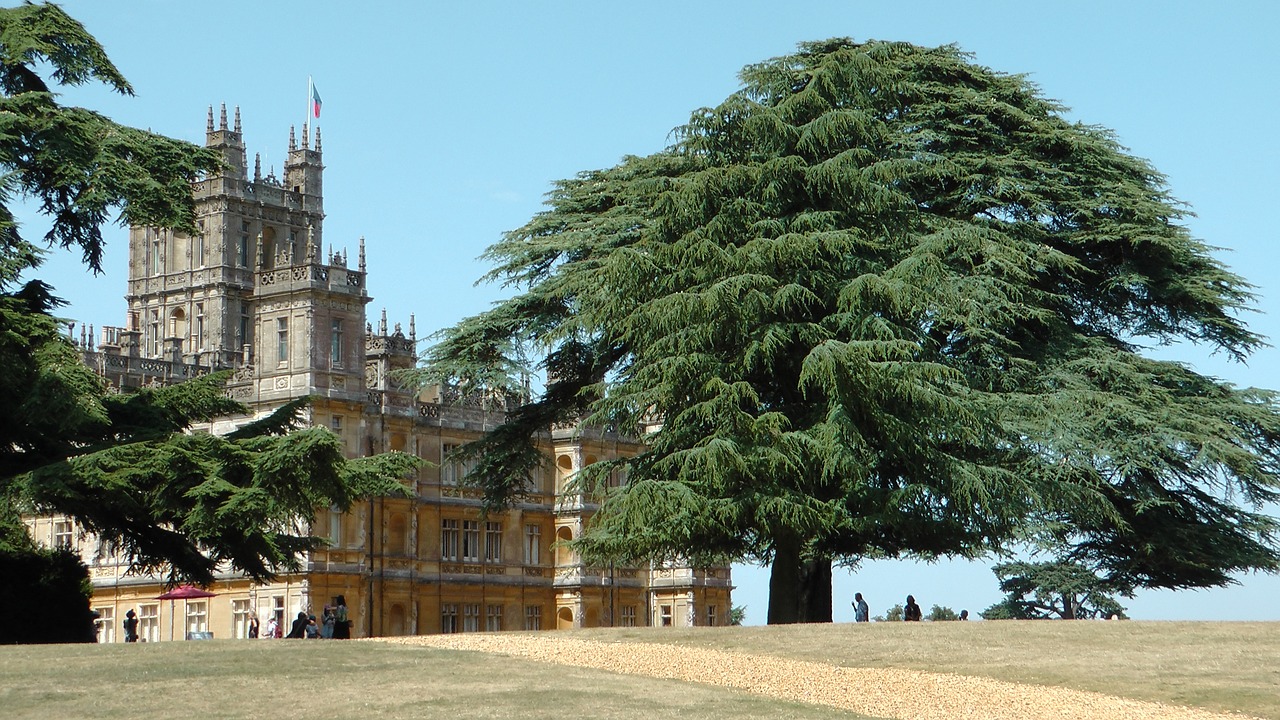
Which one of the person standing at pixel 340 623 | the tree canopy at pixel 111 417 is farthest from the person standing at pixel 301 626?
the tree canopy at pixel 111 417

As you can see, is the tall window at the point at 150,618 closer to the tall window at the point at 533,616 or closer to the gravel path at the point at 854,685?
the tall window at the point at 533,616

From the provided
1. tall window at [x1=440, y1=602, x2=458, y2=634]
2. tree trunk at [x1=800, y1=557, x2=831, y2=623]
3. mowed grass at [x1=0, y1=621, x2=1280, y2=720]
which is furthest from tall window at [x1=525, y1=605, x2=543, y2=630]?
mowed grass at [x1=0, y1=621, x2=1280, y2=720]

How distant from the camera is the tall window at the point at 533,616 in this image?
58938 millimetres

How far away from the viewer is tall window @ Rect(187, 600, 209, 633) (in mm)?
52969

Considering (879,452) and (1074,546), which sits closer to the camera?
(879,452)

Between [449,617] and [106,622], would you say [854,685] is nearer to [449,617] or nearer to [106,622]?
[449,617]

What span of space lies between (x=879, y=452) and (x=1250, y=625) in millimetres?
6257

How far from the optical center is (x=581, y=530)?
60.3 metres

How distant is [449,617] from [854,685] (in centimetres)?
3675

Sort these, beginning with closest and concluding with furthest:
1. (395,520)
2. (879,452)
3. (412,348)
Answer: (879,452) → (395,520) → (412,348)

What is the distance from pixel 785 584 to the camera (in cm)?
3036

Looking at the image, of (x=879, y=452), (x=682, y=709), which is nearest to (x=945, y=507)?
(x=879, y=452)

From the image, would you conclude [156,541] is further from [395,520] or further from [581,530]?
[581,530]

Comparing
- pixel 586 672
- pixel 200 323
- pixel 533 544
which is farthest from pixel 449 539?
pixel 586 672
